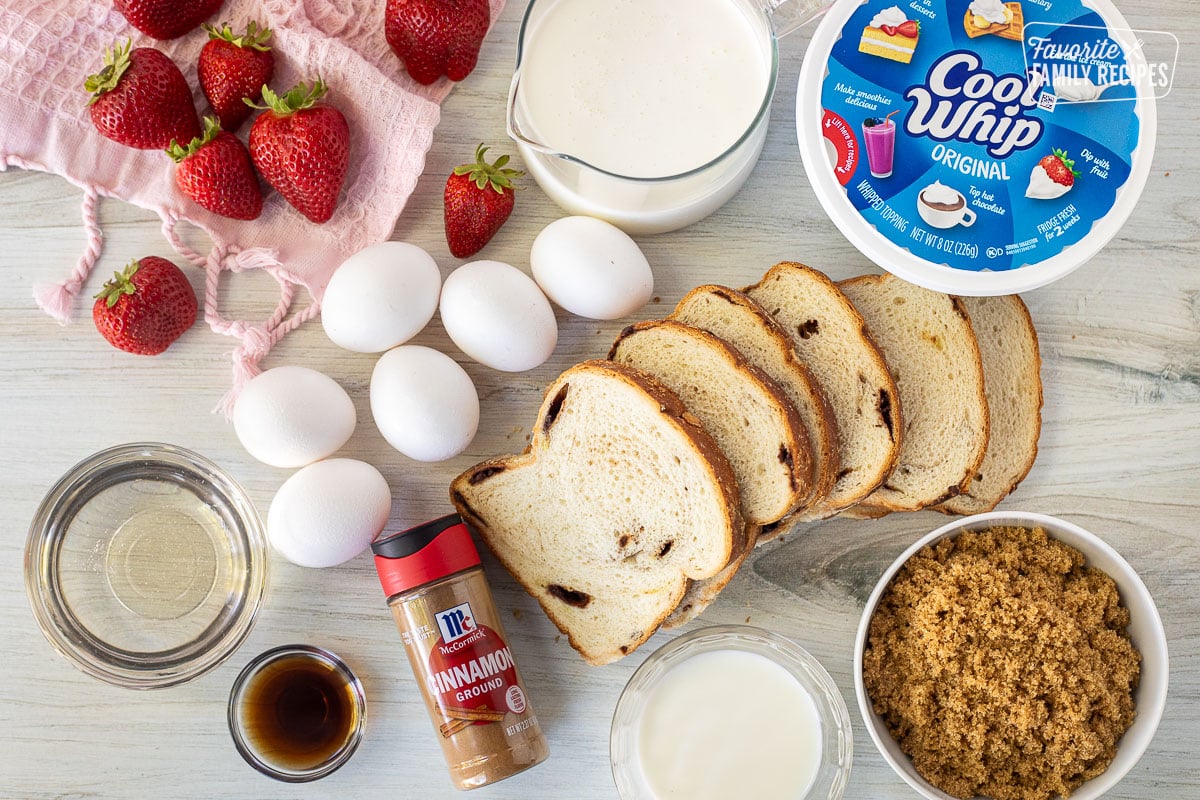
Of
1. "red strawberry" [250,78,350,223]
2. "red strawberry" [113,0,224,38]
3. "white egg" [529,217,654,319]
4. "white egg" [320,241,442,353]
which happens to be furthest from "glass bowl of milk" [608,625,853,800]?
"red strawberry" [113,0,224,38]

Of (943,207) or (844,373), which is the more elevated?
(943,207)

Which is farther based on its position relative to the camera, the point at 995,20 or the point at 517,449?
the point at 517,449

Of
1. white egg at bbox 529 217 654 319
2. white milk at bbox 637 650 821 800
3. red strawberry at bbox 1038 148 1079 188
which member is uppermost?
red strawberry at bbox 1038 148 1079 188

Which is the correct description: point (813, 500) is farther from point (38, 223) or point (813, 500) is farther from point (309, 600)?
point (38, 223)

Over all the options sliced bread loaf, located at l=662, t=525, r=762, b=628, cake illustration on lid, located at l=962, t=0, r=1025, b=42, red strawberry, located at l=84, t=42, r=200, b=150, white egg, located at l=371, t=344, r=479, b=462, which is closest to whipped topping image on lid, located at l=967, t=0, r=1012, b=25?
cake illustration on lid, located at l=962, t=0, r=1025, b=42

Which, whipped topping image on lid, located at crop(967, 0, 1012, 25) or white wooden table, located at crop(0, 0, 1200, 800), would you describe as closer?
whipped topping image on lid, located at crop(967, 0, 1012, 25)

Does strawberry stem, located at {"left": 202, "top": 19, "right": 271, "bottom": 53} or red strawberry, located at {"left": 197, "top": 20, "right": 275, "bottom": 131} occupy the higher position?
strawberry stem, located at {"left": 202, "top": 19, "right": 271, "bottom": 53}

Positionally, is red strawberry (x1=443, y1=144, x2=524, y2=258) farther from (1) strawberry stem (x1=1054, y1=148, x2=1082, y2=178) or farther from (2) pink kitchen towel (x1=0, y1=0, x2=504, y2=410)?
(1) strawberry stem (x1=1054, y1=148, x2=1082, y2=178)

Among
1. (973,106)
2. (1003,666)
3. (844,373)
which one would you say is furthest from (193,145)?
(1003,666)

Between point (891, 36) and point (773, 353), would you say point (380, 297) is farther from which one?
point (891, 36)
